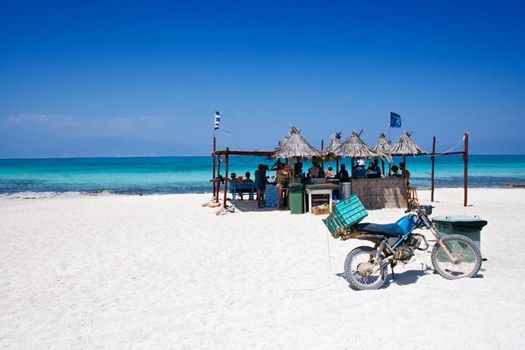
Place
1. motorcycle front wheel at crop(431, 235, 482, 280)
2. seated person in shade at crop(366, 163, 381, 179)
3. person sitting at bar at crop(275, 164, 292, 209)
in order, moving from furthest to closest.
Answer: seated person in shade at crop(366, 163, 381, 179)
person sitting at bar at crop(275, 164, 292, 209)
motorcycle front wheel at crop(431, 235, 482, 280)

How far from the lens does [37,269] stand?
6.73 meters

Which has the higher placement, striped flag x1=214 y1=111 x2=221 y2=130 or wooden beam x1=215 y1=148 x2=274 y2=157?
striped flag x1=214 y1=111 x2=221 y2=130

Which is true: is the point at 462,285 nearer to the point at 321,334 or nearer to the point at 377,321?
the point at 377,321

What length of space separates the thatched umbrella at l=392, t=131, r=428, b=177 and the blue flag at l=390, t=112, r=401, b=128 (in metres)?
0.86

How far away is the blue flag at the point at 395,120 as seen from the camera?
15.1m

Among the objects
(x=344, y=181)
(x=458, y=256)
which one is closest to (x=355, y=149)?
(x=344, y=181)

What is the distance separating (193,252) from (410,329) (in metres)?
4.65

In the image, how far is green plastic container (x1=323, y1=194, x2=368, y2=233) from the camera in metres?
5.11

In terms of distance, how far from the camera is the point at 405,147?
14000 mm

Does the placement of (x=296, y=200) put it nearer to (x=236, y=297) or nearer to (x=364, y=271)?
(x=364, y=271)

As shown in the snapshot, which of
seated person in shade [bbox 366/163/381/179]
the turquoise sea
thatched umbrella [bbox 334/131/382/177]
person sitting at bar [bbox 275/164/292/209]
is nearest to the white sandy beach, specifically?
person sitting at bar [bbox 275/164/292/209]

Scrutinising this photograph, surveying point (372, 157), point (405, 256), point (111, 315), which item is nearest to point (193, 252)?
point (111, 315)

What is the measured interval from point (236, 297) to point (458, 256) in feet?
9.76

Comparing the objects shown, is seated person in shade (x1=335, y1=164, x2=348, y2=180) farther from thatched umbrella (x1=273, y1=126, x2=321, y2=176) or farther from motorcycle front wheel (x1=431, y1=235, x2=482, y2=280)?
motorcycle front wheel (x1=431, y1=235, x2=482, y2=280)
